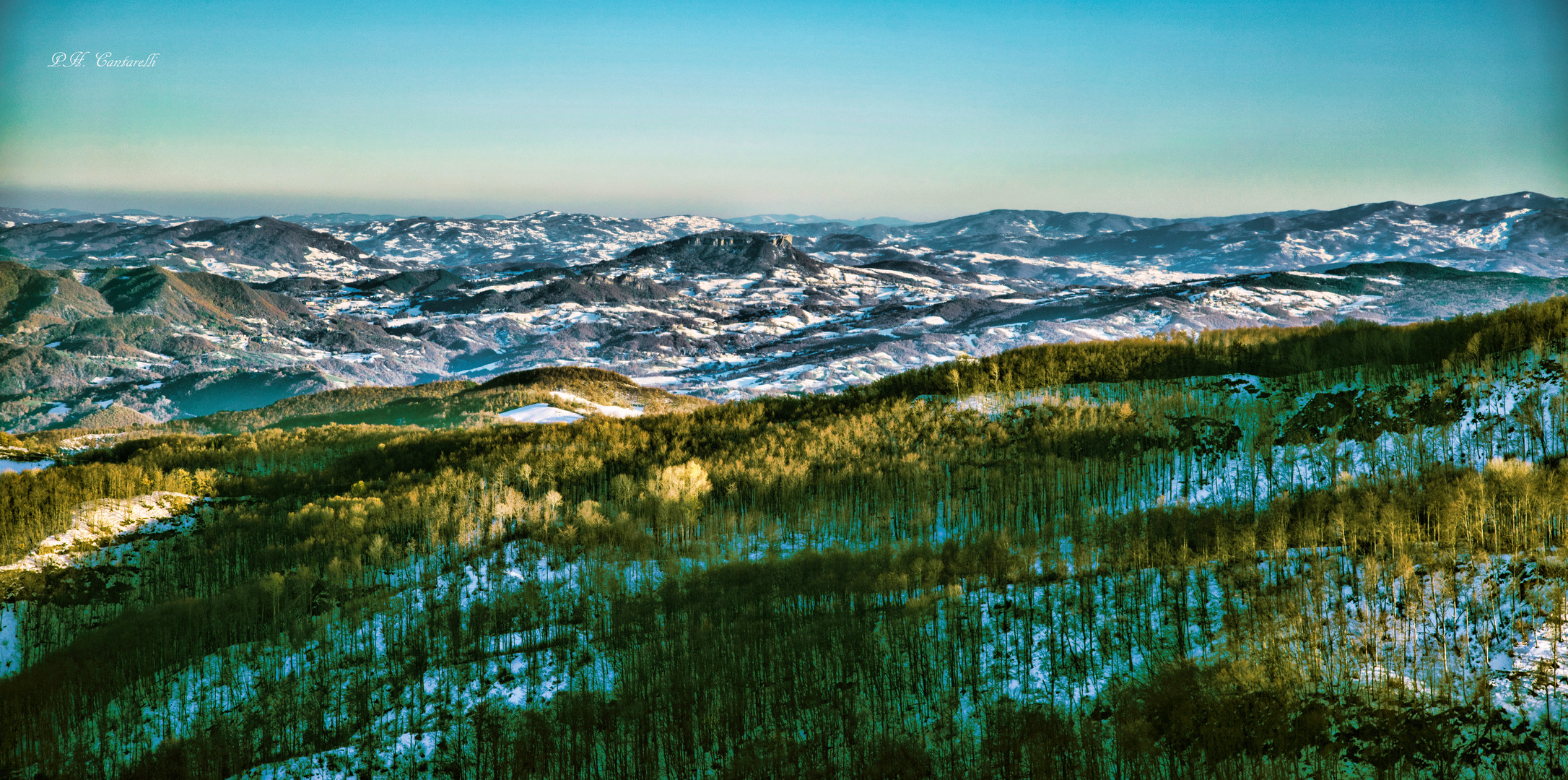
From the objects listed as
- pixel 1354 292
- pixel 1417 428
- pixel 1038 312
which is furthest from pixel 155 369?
pixel 1354 292

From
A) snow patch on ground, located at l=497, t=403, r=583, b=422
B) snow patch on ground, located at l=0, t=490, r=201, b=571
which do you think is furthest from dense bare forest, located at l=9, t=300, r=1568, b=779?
snow patch on ground, located at l=497, t=403, r=583, b=422

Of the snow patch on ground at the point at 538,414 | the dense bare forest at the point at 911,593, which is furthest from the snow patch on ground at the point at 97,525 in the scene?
the snow patch on ground at the point at 538,414

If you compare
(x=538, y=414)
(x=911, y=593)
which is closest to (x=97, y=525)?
(x=911, y=593)

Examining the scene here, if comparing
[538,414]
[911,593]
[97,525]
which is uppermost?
[911,593]

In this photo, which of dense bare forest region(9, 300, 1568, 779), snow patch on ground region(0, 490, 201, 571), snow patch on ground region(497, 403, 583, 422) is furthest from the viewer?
snow patch on ground region(497, 403, 583, 422)

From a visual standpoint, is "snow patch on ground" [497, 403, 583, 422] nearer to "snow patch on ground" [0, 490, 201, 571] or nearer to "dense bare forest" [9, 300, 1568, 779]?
"dense bare forest" [9, 300, 1568, 779]

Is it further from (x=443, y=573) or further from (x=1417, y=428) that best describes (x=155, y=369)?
(x=1417, y=428)

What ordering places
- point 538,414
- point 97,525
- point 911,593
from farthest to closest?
point 538,414, point 97,525, point 911,593

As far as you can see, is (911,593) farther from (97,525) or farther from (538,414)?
(538,414)
